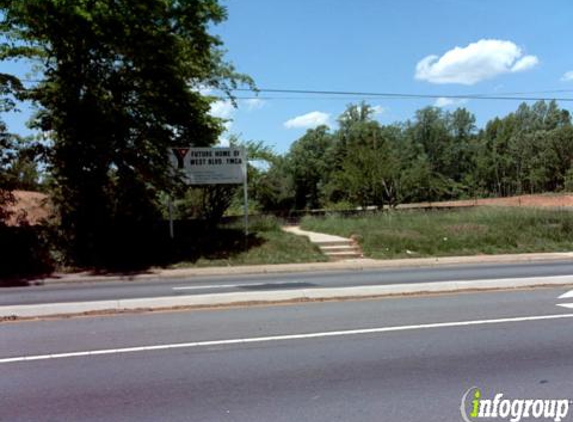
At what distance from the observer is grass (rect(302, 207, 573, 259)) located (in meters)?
18.7

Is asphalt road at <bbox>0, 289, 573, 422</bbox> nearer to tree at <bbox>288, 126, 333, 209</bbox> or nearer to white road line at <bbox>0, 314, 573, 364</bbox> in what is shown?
white road line at <bbox>0, 314, 573, 364</bbox>

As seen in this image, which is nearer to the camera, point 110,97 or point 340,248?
point 110,97

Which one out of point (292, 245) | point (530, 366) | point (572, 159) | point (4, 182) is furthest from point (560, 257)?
point (572, 159)

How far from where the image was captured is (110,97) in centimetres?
1658

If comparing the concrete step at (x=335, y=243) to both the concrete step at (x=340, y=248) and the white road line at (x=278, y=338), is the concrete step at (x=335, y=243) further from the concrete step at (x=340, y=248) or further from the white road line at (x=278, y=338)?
the white road line at (x=278, y=338)

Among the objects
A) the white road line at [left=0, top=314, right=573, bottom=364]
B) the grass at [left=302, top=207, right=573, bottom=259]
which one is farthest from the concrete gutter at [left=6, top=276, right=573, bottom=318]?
the grass at [left=302, top=207, right=573, bottom=259]

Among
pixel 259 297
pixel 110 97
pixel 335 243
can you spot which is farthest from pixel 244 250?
pixel 259 297

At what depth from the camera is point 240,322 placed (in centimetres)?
758

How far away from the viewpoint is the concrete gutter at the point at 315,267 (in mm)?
14875

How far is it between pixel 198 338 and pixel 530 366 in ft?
12.9

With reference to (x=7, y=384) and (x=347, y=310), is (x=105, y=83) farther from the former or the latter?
(x=7, y=384)

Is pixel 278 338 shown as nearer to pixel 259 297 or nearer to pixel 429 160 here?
pixel 259 297

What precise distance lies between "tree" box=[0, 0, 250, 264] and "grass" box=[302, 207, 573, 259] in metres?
7.90

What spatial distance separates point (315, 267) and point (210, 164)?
18.4 feet
